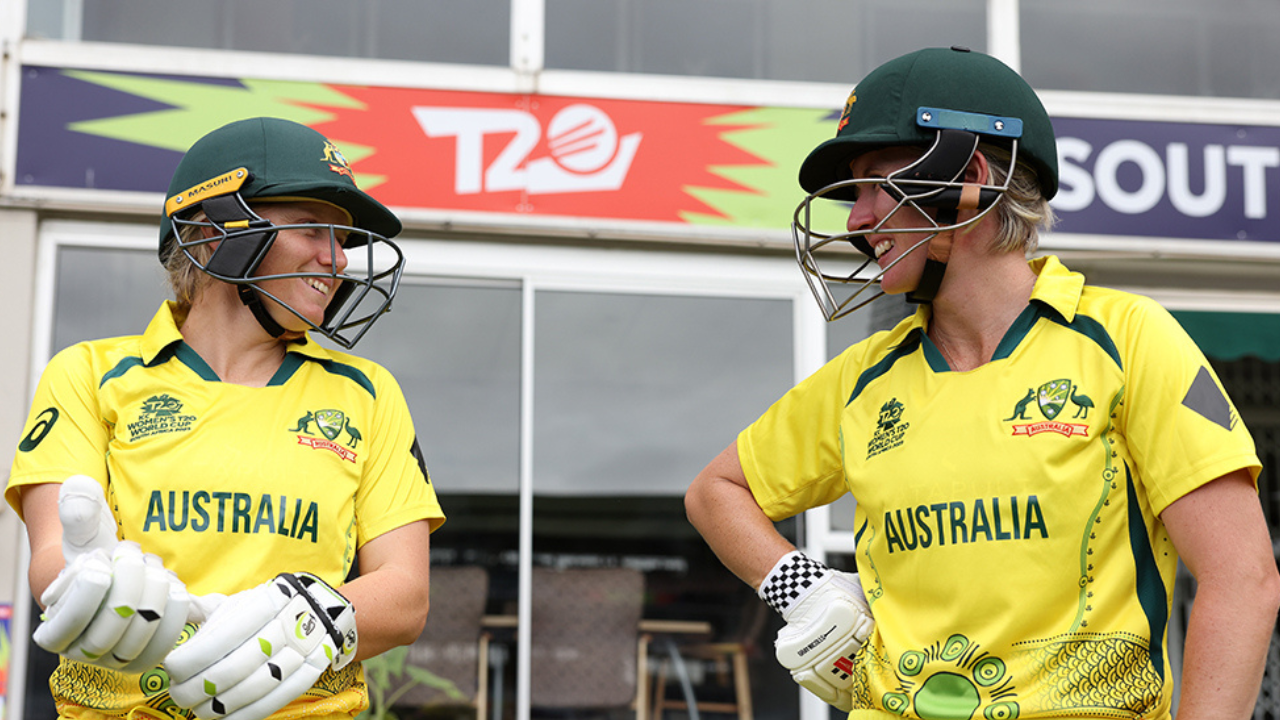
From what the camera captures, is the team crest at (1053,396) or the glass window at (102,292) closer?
the team crest at (1053,396)

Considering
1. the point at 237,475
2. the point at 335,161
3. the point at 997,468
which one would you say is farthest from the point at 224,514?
the point at 997,468

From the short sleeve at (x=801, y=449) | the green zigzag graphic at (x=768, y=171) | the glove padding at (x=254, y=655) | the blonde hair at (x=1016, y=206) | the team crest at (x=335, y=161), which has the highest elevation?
the green zigzag graphic at (x=768, y=171)

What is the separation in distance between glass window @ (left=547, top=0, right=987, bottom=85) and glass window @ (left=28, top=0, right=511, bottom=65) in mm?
311

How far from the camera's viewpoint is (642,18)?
524 cm

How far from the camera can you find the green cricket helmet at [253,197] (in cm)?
229

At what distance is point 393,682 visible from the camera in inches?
A: 188

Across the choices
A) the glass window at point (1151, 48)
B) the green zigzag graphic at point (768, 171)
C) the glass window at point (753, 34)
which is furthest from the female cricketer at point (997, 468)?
the glass window at point (1151, 48)

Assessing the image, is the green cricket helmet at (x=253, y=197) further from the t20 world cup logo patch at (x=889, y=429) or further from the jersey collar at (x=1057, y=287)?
the jersey collar at (x=1057, y=287)

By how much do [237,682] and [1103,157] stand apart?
14.2 ft

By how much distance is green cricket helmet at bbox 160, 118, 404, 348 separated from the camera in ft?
7.52

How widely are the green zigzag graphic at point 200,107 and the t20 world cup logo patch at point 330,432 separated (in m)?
2.50

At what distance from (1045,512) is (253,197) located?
4.95 ft

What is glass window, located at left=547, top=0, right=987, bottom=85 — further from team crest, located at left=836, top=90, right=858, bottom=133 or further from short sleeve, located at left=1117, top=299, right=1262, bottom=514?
short sleeve, located at left=1117, top=299, right=1262, bottom=514

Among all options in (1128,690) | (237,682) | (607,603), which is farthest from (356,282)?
(607,603)
